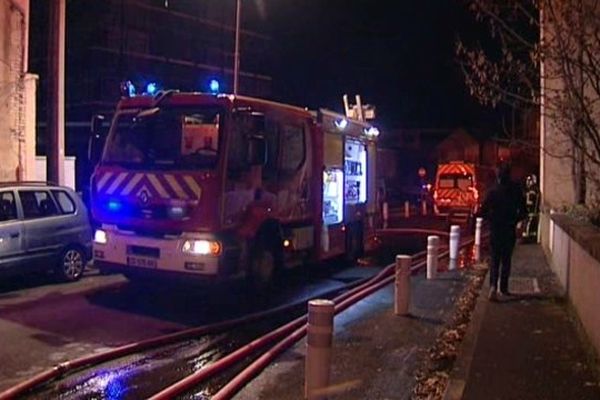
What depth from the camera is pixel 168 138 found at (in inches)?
436

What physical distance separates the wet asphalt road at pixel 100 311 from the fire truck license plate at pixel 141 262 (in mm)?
564

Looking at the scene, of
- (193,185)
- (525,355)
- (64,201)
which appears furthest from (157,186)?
(525,355)

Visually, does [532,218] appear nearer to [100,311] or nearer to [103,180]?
[103,180]

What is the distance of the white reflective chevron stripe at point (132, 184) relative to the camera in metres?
11.1

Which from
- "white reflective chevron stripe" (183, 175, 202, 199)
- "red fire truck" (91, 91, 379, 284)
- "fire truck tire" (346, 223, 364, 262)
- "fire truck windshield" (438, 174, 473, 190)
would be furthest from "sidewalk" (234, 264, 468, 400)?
"fire truck windshield" (438, 174, 473, 190)

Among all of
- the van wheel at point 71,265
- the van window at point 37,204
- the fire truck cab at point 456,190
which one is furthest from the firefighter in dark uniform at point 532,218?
the van window at point 37,204

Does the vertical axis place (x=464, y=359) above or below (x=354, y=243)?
below

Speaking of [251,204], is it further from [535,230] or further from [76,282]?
[535,230]

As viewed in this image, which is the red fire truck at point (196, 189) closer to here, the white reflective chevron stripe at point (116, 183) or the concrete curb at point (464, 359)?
the white reflective chevron stripe at point (116, 183)

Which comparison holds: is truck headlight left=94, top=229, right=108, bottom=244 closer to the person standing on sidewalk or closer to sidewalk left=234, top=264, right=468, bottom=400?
sidewalk left=234, top=264, right=468, bottom=400

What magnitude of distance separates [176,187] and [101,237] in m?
1.63

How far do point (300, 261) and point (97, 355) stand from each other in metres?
6.19

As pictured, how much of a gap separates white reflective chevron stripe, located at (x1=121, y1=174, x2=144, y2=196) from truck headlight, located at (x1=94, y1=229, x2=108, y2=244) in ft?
2.33

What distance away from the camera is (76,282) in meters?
12.9
